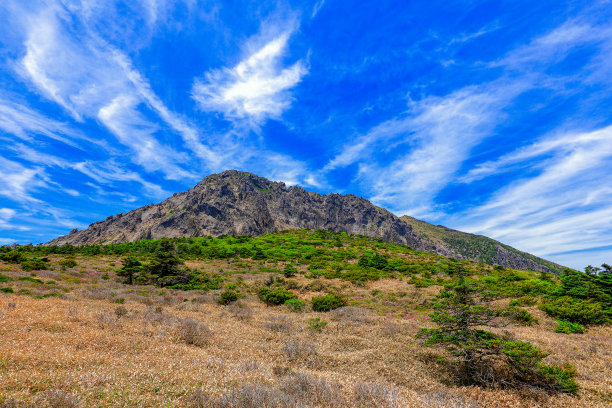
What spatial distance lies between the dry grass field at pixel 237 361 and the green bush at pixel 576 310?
2.11 feet

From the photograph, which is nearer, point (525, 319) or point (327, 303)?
point (525, 319)

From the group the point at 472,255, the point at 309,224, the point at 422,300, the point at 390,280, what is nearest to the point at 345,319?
the point at 422,300

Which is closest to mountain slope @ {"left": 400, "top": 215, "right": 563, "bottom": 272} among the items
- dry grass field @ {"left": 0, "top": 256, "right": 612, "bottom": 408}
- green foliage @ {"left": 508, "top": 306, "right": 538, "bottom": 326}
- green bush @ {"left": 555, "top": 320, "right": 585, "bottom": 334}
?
green foliage @ {"left": 508, "top": 306, "right": 538, "bottom": 326}

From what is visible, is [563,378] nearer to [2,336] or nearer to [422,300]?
[422,300]

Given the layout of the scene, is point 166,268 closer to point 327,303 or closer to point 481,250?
point 327,303

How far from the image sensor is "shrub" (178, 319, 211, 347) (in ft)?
29.4

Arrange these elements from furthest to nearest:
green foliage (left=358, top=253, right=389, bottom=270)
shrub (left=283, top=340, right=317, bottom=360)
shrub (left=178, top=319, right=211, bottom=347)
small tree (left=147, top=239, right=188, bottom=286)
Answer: green foliage (left=358, top=253, right=389, bottom=270), small tree (left=147, top=239, right=188, bottom=286), shrub (left=178, top=319, right=211, bottom=347), shrub (left=283, top=340, right=317, bottom=360)

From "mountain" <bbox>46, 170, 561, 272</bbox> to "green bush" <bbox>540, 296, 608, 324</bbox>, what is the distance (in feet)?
373

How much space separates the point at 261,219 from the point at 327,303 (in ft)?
395

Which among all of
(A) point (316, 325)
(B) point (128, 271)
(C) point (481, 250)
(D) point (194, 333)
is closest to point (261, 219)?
(B) point (128, 271)

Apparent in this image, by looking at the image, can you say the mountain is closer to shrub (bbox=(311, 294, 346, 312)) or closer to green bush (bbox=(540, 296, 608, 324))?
shrub (bbox=(311, 294, 346, 312))

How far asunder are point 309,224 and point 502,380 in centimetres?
16191

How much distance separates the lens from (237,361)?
7297mm

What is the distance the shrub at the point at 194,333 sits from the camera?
8.95 m
